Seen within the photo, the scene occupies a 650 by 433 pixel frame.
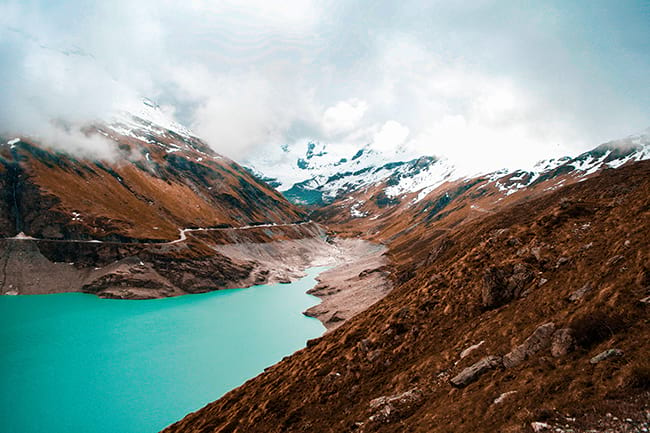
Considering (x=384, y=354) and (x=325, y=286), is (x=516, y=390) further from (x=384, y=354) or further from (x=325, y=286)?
(x=325, y=286)

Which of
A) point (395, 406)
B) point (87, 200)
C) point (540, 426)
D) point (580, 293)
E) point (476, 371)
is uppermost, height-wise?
point (87, 200)

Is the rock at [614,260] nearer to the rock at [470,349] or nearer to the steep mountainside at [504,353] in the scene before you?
the steep mountainside at [504,353]

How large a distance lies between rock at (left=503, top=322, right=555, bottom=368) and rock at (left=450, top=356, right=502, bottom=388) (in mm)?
711

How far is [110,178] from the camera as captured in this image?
148 metres

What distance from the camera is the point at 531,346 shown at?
1496 centimetres

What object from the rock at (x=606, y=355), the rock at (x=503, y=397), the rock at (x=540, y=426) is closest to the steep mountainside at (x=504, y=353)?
the rock at (x=606, y=355)

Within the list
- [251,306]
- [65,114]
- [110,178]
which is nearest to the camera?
[251,306]

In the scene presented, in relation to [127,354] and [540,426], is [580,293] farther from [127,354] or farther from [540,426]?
[127,354]

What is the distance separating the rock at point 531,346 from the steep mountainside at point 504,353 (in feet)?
0.18

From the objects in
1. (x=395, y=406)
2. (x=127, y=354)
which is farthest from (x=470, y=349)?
(x=127, y=354)

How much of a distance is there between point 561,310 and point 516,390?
22.6 feet

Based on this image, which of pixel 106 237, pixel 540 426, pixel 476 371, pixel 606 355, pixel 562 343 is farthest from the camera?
pixel 106 237

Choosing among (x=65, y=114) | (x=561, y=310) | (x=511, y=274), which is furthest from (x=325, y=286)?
(x=65, y=114)

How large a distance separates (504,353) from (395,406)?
7022mm
